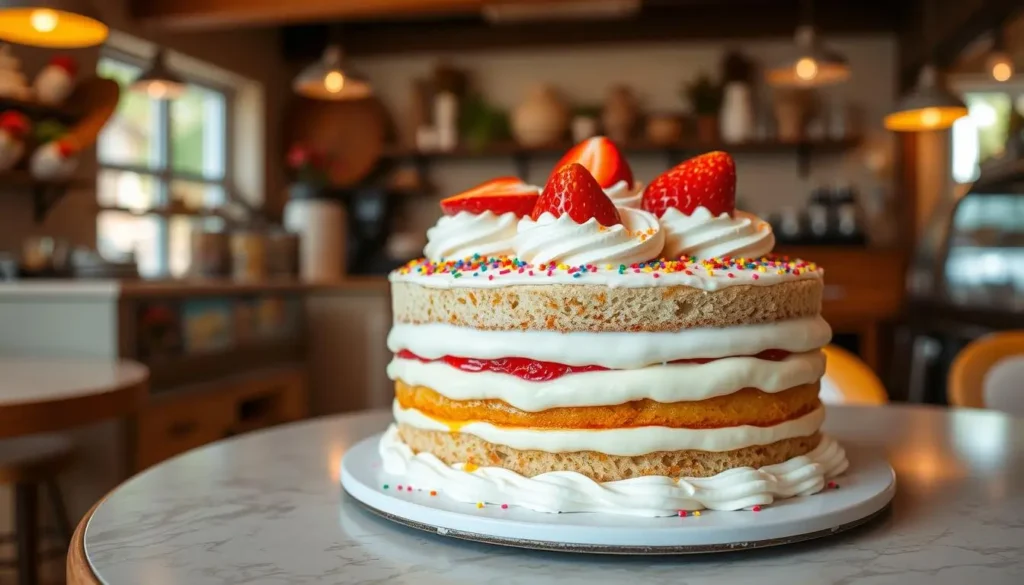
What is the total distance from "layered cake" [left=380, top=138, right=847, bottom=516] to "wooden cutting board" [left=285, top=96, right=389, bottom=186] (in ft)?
19.2

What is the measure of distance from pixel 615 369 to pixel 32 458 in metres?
1.93

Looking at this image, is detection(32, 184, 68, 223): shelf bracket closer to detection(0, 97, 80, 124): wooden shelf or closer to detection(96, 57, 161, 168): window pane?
detection(0, 97, 80, 124): wooden shelf

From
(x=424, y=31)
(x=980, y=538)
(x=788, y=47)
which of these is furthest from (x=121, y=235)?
(x=980, y=538)

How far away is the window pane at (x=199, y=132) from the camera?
222 inches

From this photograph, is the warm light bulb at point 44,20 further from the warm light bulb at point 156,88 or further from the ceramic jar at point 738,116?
the ceramic jar at point 738,116

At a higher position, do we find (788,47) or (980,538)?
(788,47)

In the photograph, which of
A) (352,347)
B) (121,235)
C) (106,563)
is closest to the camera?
(106,563)

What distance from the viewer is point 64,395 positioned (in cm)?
170

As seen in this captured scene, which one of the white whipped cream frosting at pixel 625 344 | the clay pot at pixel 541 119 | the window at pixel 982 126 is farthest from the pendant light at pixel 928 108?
the white whipped cream frosting at pixel 625 344

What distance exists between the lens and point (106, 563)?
0.68m

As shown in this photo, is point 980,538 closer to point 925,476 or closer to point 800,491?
point 800,491

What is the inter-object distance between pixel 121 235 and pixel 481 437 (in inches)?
186

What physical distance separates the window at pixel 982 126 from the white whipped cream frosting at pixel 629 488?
3.14 meters

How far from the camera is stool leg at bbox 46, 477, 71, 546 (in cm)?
270
